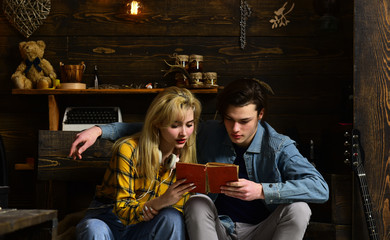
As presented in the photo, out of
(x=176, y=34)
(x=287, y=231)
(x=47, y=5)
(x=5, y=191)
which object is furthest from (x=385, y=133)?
(x=47, y=5)

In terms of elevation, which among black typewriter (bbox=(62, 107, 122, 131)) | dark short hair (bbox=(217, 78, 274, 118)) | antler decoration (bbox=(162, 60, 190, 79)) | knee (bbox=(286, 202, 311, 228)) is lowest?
knee (bbox=(286, 202, 311, 228))

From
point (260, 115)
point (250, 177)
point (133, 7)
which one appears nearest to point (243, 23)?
point (133, 7)

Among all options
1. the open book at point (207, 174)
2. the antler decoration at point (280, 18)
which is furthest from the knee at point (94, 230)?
the antler decoration at point (280, 18)

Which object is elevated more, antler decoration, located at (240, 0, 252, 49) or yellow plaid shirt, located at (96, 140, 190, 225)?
antler decoration, located at (240, 0, 252, 49)

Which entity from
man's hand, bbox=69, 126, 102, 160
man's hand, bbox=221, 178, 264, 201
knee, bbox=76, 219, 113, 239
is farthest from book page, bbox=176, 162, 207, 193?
man's hand, bbox=69, 126, 102, 160

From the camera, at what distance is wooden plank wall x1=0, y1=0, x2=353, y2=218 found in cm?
398

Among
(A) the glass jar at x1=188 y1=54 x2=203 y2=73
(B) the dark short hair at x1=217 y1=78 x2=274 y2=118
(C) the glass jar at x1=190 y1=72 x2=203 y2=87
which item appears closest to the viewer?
(B) the dark short hair at x1=217 y1=78 x2=274 y2=118

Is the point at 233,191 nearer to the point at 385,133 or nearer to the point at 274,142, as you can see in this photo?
the point at 274,142

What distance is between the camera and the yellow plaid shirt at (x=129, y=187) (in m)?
2.44

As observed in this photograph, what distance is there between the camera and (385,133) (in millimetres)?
3002

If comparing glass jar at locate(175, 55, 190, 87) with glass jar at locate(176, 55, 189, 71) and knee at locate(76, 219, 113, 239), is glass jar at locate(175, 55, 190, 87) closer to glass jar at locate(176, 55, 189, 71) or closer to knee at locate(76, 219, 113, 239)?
glass jar at locate(176, 55, 189, 71)

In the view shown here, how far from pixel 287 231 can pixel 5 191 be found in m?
1.33

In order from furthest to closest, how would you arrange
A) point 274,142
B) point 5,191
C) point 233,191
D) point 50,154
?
point 50,154 → point 274,142 → point 233,191 → point 5,191

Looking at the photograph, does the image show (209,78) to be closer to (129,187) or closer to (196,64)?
(196,64)
